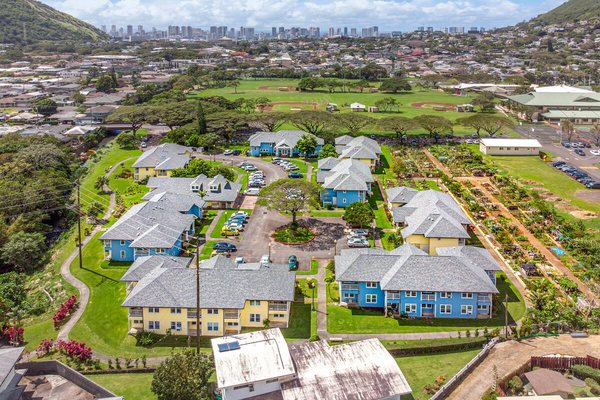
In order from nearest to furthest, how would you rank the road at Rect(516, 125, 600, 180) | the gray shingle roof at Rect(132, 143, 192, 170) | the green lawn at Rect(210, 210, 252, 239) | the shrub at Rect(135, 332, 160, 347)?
the shrub at Rect(135, 332, 160, 347), the green lawn at Rect(210, 210, 252, 239), the gray shingle roof at Rect(132, 143, 192, 170), the road at Rect(516, 125, 600, 180)

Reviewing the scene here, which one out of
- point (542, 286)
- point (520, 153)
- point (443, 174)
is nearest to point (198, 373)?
point (542, 286)

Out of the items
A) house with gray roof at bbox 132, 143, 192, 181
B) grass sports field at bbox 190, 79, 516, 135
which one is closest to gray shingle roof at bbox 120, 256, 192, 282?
house with gray roof at bbox 132, 143, 192, 181

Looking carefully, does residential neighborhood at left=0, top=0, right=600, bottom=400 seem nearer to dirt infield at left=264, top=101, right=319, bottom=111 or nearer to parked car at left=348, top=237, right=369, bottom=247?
parked car at left=348, top=237, right=369, bottom=247

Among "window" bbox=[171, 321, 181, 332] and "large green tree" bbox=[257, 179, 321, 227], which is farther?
"large green tree" bbox=[257, 179, 321, 227]

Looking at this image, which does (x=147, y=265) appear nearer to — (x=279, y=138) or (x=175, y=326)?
(x=175, y=326)

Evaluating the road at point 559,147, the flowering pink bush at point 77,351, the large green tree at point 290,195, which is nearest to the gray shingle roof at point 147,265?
the flowering pink bush at point 77,351
